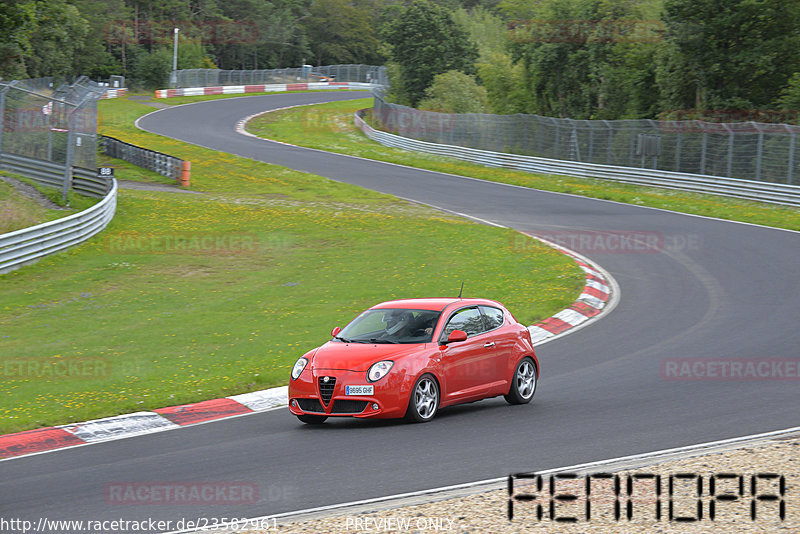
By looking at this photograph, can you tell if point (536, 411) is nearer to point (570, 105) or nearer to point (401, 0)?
point (570, 105)

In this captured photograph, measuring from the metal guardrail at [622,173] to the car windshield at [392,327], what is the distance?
2402 cm

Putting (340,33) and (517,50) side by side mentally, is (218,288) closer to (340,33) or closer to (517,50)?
(517,50)

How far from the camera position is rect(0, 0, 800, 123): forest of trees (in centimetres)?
4141

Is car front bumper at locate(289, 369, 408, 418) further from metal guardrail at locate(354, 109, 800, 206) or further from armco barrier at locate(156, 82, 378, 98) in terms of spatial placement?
armco barrier at locate(156, 82, 378, 98)

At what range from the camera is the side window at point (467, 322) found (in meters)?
11.1

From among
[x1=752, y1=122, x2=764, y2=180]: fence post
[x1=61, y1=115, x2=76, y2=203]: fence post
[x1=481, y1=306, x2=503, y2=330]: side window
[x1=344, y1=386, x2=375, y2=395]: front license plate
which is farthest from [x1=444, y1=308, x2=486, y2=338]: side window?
[x1=752, y1=122, x2=764, y2=180]: fence post

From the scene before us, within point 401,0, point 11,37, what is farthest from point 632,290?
point 401,0

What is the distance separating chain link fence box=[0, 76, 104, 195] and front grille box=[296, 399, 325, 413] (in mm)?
18200

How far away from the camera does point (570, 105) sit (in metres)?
57.3

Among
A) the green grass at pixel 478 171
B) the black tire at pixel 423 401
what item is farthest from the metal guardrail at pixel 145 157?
the black tire at pixel 423 401

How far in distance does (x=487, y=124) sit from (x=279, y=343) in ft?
116

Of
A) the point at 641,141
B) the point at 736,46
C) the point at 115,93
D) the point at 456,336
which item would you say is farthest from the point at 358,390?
the point at 115,93

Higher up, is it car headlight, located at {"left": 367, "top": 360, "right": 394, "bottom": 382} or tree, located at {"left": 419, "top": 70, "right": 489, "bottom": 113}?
tree, located at {"left": 419, "top": 70, "right": 489, "bottom": 113}

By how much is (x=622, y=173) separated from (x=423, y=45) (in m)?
34.6
